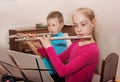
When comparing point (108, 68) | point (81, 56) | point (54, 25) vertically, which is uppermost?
point (54, 25)

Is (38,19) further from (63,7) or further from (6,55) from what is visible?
(6,55)

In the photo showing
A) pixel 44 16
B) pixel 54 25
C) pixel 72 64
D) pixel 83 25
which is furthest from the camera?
pixel 44 16

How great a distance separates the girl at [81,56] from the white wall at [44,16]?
115 centimetres

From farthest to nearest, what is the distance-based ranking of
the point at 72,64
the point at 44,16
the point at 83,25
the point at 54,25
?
the point at 44,16 → the point at 54,25 → the point at 83,25 → the point at 72,64

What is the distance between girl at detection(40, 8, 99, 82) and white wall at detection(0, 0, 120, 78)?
45.4 inches

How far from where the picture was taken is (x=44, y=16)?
2.86 m

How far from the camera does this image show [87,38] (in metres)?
1.30

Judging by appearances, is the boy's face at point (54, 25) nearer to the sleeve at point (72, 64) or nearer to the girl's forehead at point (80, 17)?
the girl's forehead at point (80, 17)

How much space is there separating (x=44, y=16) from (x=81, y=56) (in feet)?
5.66

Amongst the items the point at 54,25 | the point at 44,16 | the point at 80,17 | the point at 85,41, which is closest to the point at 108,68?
the point at 85,41

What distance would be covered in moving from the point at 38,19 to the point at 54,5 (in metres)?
0.29

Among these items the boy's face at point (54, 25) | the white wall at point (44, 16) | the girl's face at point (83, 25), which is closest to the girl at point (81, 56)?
the girl's face at point (83, 25)

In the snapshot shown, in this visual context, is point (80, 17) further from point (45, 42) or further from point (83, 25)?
point (45, 42)

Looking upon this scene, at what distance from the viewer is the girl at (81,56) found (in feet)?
3.93
